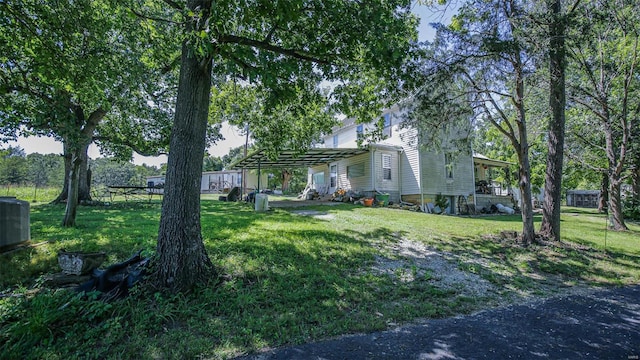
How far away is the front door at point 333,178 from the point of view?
20469 millimetres

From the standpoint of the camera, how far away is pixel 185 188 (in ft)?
12.4

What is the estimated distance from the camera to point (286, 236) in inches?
266

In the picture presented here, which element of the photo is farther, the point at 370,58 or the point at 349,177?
the point at 349,177

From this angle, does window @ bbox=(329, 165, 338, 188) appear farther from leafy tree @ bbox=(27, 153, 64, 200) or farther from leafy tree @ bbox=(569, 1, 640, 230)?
leafy tree @ bbox=(27, 153, 64, 200)

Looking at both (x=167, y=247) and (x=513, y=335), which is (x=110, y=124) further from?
(x=513, y=335)

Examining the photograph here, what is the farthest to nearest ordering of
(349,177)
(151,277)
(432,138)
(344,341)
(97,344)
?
(349,177) < (432,138) < (151,277) < (344,341) < (97,344)

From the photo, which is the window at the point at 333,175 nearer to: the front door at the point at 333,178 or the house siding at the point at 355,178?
the front door at the point at 333,178

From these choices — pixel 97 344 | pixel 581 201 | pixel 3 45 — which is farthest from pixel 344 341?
pixel 581 201

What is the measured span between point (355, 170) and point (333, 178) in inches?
109

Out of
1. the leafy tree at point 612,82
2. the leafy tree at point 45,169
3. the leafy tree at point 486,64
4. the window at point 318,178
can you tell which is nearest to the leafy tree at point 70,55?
the leafy tree at point 486,64

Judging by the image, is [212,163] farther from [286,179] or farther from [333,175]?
[333,175]

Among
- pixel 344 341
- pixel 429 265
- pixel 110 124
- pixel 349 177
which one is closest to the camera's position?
pixel 344 341

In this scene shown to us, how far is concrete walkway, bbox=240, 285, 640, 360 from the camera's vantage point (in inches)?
104

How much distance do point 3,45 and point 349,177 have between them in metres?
15.7
